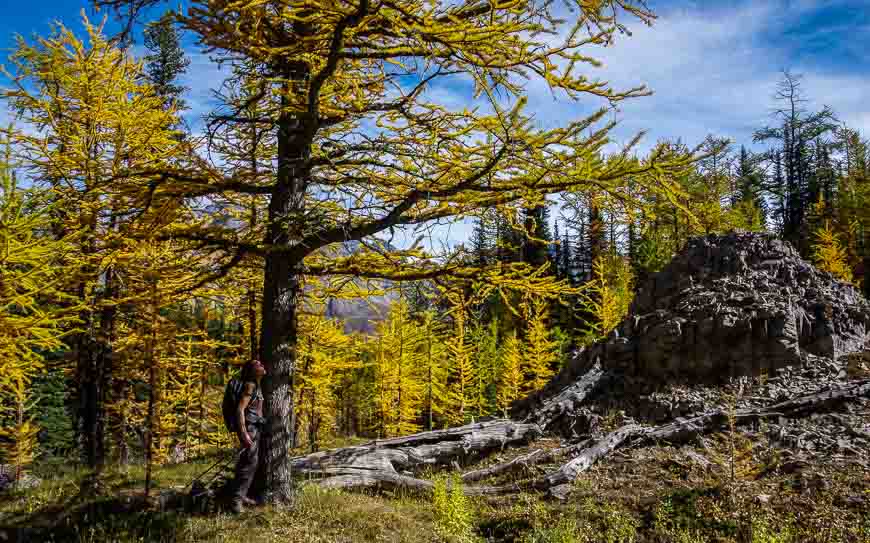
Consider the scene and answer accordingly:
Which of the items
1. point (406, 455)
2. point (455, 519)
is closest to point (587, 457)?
point (406, 455)

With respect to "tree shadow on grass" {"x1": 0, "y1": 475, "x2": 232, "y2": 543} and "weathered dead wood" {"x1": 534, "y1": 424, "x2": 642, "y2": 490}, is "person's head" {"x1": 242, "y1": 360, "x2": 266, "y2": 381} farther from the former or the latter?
"weathered dead wood" {"x1": 534, "y1": 424, "x2": 642, "y2": 490}

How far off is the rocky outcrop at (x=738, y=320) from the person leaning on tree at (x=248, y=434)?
8899 millimetres

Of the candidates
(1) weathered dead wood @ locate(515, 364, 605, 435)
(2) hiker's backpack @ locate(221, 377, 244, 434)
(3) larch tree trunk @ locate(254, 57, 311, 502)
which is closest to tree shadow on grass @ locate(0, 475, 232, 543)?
(3) larch tree trunk @ locate(254, 57, 311, 502)

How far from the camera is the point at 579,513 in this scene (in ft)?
20.8

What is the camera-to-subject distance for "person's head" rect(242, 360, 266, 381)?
20.6ft

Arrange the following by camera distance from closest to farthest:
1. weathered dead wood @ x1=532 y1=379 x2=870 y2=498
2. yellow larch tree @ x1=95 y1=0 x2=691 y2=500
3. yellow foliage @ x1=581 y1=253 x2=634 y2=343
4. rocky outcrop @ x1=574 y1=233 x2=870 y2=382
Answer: yellow larch tree @ x1=95 y1=0 x2=691 y2=500 < weathered dead wood @ x1=532 y1=379 x2=870 y2=498 < rocky outcrop @ x1=574 y1=233 x2=870 y2=382 < yellow foliage @ x1=581 y1=253 x2=634 y2=343

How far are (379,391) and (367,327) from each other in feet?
422

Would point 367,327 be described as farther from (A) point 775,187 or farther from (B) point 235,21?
(B) point 235,21

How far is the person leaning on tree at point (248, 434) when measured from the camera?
616cm

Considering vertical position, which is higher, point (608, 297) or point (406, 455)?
point (608, 297)

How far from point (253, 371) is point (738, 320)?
33.6 feet

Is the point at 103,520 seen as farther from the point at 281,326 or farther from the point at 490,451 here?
the point at 490,451

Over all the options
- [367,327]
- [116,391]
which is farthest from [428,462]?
[367,327]

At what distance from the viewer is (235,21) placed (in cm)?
525
